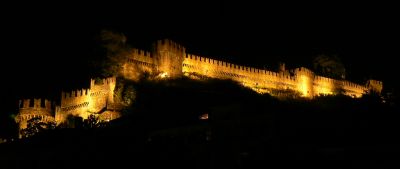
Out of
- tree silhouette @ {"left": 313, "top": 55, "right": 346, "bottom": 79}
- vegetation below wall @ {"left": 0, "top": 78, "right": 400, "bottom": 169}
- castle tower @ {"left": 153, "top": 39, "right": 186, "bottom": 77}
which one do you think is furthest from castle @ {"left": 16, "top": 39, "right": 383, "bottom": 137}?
vegetation below wall @ {"left": 0, "top": 78, "right": 400, "bottom": 169}

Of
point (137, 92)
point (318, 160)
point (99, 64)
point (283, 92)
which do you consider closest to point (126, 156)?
point (318, 160)

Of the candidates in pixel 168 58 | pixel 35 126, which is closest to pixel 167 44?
pixel 168 58

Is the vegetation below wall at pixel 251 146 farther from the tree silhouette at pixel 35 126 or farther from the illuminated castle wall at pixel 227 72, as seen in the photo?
the illuminated castle wall at pixel 227 72

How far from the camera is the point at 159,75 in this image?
1956 inches

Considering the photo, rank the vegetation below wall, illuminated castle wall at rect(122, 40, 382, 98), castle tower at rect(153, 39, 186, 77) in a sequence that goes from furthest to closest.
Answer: castle tower at rect(153, 39, 186, 77) → illuminated castle wall at rect(122, 40, 382, 98) → the vegetation below wall

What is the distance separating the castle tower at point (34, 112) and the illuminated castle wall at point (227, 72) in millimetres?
8117

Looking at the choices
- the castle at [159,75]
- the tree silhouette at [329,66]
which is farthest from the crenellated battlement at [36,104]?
the tree silhouette at [329,66]

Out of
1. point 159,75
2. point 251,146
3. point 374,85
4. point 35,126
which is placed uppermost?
point 374,85

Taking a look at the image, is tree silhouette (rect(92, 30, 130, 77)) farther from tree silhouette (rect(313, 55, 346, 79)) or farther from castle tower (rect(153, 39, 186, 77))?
tree silhouette (rect(313, 55, 346, 79))

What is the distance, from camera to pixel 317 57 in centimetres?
7281

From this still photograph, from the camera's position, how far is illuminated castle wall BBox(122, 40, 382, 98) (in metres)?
49.4

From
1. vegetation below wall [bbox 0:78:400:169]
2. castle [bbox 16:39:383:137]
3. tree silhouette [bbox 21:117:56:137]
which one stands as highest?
castle [bbox 16:39:383:137]

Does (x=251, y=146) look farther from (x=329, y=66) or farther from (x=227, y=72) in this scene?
(x=329, y=66)

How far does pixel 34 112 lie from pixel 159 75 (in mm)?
11780
